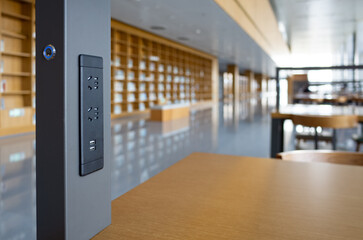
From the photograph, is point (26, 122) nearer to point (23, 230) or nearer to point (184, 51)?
point (23, 230)

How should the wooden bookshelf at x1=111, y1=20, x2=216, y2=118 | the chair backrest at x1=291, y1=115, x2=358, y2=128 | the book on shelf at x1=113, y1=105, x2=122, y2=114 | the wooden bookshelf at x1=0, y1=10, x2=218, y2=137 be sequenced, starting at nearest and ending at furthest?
1. the chair backrest at x1=291, y1=115, x2=358, y2=128
2. the wooden bookshelf at x1=0, y1=10, x2=218, y2=137
3. the book on shelf at x1=113, y1=105, x2=122, y2=114
4. the wooden bookshelf at x1=111, y1=20, x2=216, y2=118

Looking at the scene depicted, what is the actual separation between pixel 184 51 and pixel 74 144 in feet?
46.9

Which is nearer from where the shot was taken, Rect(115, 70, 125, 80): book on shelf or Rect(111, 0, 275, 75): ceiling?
Rect(111, 0, 275, 75): ceiling

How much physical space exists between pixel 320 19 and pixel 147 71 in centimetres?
664

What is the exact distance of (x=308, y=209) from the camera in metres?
0.66

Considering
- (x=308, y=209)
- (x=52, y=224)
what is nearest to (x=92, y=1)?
(x=52, y=224)

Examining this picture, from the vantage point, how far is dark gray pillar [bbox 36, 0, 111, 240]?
46 cm

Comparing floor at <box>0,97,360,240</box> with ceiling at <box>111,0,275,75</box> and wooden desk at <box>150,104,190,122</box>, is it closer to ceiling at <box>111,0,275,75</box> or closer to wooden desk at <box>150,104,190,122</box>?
wooden desk at <box>150,104,190,122</box>

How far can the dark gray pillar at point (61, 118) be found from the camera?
0.46 metres

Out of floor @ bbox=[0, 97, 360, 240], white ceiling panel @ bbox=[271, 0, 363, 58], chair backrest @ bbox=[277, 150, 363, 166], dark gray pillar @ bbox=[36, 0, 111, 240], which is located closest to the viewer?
dark gray pillar @ bbox=[36, 0, 111, 240]

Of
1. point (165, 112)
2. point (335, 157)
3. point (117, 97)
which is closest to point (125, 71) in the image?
point (117, 97)

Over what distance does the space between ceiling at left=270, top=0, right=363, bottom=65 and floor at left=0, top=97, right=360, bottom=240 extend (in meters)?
4.86

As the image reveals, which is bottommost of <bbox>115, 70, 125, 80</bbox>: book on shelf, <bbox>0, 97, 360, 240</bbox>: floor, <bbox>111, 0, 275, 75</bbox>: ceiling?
<bbox>0, 97, 360, 240</bbox>: floor

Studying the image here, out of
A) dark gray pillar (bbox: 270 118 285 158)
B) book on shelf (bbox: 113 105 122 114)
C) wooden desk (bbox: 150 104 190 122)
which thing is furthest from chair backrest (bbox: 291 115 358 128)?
book on shelf (bbox: 113 105 122 114)
